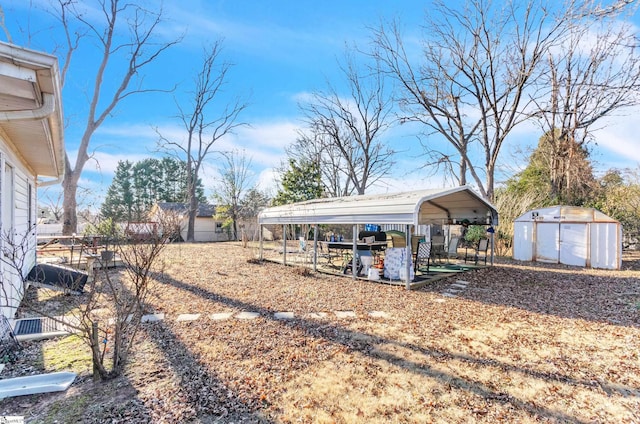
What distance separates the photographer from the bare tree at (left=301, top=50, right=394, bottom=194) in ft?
72.8

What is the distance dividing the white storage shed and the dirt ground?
5128mm

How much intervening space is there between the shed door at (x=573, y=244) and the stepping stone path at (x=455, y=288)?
6229mm

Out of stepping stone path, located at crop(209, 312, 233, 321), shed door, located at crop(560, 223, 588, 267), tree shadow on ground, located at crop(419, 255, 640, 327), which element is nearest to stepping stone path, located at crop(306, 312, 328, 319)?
stepping stone path, located at crop(209, 312, 233, 321)

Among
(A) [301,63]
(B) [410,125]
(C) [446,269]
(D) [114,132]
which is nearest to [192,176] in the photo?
(D) [114,132]

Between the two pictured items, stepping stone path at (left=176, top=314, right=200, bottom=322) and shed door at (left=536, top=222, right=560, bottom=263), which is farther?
shed door at (left=536, top=222, right=560, bottom=263)

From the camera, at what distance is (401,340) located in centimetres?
438

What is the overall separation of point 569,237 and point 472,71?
9.55 meters

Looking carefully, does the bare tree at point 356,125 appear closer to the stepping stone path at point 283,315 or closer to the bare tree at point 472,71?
the bare tree at point 472,71

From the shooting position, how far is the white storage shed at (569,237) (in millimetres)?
10742

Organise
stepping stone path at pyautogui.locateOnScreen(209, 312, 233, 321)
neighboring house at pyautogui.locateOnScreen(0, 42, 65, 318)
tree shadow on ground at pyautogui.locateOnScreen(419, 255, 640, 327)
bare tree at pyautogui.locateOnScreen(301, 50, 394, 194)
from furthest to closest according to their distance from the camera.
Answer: bare tree at pyautogui.locateOnScreen(301, 50, 394, 194), tree shadow on ground at pyautogui.locateOnScreen(419, 255, 640, 327), stepping stone path at pyautogui.locateOnScreen(209, 312, 233, 321), neighboring house at pyautogui.locateOnScreen(0, 42, 65, 318)

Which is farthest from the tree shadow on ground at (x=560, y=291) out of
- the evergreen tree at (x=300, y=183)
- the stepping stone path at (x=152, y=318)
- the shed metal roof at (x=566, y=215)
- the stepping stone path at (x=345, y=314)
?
the evergreen tree at (x=300, y=183)

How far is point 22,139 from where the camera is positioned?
4910 millimetres

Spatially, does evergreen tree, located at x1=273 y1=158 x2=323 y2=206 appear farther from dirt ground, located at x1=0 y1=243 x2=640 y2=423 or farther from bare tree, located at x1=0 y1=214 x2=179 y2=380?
bare tree, located at x1=0 y1=214 x2=179 y2=380

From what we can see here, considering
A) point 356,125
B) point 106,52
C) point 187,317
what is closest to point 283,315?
point 187,317
